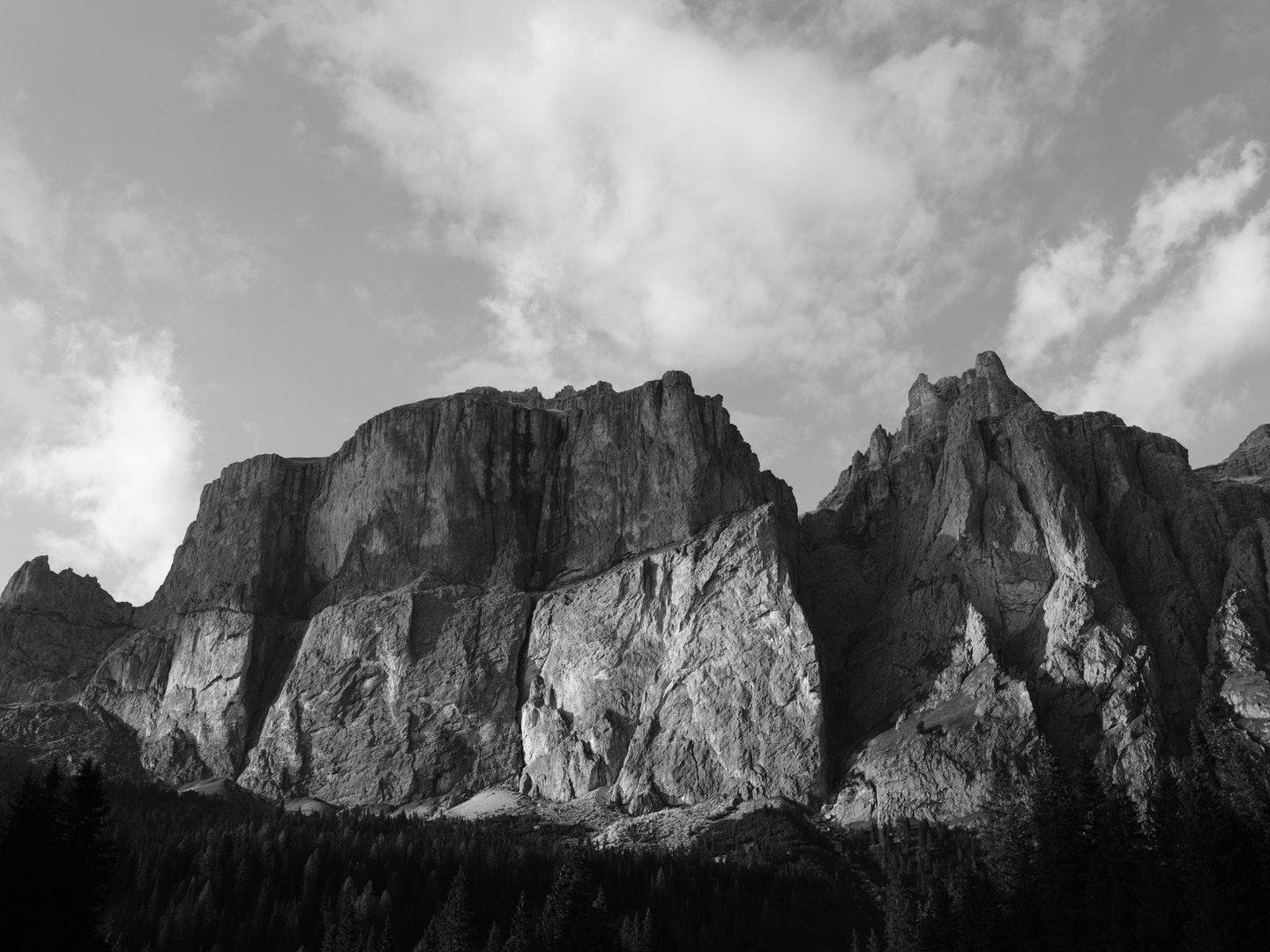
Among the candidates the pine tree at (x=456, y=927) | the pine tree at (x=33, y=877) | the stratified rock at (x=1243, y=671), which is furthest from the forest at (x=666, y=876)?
the stratified rock at (x=1243, y=671)

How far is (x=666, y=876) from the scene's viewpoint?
15138 cm

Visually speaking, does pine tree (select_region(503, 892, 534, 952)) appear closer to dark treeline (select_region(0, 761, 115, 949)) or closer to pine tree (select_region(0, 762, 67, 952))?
dark treeline (select_region(0, 761, 115, 949))

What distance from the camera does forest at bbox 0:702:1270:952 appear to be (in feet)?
261

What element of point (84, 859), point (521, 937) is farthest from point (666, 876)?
point (84, 859)

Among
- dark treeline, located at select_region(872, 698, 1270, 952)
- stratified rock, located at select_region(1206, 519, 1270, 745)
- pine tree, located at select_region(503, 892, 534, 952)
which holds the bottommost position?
pine tree, located at select_region(503, 892, 534, 952)

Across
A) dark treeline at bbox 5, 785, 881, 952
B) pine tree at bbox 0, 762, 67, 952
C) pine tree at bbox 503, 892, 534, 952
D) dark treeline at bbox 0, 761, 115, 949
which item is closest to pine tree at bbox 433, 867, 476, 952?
dark treeline at bbox 5, 785, 881, 952

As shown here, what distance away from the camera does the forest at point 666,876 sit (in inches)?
3137

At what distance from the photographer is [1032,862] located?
108562mm

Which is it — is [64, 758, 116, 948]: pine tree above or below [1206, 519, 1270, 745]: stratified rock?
below

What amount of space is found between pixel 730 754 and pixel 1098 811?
→ 96.4m

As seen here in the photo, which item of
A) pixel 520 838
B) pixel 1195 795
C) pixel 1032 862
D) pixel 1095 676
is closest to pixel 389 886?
pixel 520 838

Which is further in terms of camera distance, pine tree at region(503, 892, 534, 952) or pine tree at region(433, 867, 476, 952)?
A: pine tree at region(433, 867, 476, 952)

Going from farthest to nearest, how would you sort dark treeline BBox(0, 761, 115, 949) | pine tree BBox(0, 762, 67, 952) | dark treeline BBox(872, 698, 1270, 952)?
dark treeline BBox(872, 698, 1270, 952) < dark treeline BBox(0, 761, 115, 949) < pine tree BBox(0, 762, 67, 952)

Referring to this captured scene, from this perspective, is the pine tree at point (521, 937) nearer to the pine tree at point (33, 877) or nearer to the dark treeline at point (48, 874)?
the dark treeline at point (48, 874)
